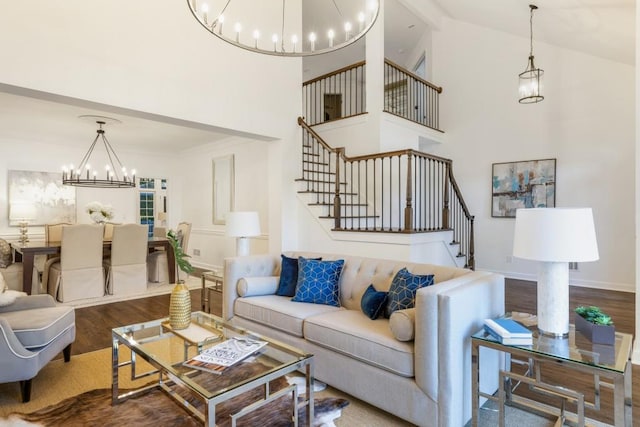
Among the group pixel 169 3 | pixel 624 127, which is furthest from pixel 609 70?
pixel 169 3

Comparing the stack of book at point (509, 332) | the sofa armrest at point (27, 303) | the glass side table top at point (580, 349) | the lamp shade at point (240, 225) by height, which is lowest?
the sofa armrest at point (27, 303)

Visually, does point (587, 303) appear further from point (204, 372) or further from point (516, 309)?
point (204, 372)

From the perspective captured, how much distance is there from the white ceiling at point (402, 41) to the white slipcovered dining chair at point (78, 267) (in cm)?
172

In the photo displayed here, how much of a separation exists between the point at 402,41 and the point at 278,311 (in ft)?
25.1

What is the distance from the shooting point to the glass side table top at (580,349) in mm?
1563

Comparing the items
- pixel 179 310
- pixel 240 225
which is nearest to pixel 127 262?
pixel 240 225

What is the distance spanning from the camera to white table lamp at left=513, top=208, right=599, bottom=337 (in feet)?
5.63

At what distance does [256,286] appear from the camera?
126 inches

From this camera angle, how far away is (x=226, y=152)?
7352 millimetres

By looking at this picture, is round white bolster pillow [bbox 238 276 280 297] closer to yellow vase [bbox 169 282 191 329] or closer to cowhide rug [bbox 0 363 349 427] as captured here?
yellow vase [bbox 169 282 191 329]

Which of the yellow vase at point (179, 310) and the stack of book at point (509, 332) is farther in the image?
the yellow vase at point (179, 310)

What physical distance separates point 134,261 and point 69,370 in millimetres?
2746

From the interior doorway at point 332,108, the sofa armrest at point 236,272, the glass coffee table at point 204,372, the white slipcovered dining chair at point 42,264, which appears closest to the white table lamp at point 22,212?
Result: the white slipcovered dining chair at point 42,264

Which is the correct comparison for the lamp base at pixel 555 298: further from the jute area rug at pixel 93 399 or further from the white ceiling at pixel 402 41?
the white ceiling at pixel 402 41
